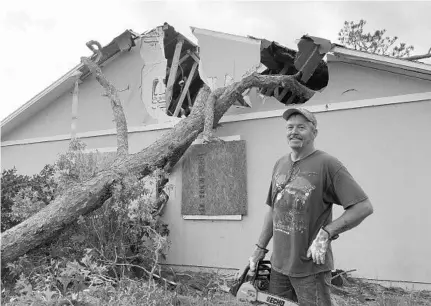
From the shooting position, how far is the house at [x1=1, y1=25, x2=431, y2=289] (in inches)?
230

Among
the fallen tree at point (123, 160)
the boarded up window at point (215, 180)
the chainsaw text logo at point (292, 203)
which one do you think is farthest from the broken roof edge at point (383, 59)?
the chainsaw text logo at point (292, 203)

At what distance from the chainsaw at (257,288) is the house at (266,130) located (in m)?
3.62

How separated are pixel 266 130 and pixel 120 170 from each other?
2657 millimetres

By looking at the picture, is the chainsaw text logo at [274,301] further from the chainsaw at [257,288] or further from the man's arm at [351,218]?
the man's arm at [351,218]

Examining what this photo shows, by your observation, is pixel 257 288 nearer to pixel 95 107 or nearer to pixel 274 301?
pixel 274 301

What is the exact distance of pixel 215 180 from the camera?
23.7ft

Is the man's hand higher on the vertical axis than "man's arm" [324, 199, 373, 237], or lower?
lower

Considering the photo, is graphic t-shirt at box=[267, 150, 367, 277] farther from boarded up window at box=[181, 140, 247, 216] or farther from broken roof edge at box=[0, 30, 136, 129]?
broken roof edge at box=[0, 30, 136, 129]

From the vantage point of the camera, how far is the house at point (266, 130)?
5.83m

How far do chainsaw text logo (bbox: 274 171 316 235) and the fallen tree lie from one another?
11.9ft

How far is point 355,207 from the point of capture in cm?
246

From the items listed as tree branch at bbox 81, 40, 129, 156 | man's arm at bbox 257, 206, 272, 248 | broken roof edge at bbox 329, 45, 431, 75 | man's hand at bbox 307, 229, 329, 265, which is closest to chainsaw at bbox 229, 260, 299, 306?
man's arm at bbox 257, 206, 272, 248

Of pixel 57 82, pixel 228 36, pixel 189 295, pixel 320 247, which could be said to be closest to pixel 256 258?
pixel 320 247

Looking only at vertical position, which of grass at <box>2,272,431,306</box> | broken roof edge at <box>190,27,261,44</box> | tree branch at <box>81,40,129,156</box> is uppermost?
broken roof edge at <box>190,27,261,44</box>
